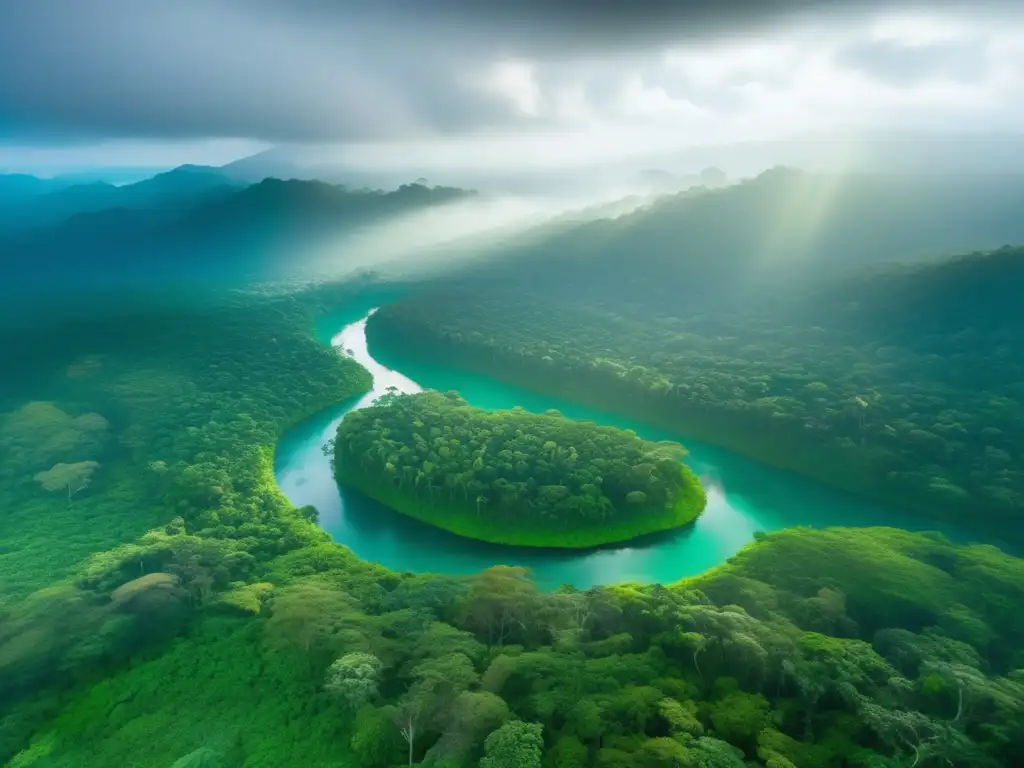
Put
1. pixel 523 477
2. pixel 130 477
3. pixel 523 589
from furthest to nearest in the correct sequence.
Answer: pixel 130 477 < pixel 523 477 < pixel 523 589

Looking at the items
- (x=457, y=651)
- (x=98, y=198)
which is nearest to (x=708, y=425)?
(x=457, y=651)

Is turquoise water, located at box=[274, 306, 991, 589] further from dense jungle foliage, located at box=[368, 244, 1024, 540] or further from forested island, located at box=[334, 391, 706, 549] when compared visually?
dense jungle foliage, located at box=[368, 244, 1024, 540]

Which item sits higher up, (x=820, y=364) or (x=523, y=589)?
(x=523, y=589)

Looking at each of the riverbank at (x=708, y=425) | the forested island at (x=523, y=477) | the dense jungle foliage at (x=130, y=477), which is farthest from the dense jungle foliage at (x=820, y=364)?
the dense jungle foliage at (x=130, y=477)

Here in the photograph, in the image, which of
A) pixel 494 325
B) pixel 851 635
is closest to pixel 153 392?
pixel 494 325

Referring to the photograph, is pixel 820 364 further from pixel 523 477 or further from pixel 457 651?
pixel 457 651

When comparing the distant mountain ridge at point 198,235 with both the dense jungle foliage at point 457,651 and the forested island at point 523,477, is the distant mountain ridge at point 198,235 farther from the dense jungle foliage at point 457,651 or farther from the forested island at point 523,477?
the dense jungle foliage at point 457,651

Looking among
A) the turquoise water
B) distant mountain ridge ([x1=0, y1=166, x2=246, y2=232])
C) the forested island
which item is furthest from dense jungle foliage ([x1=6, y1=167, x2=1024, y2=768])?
distant mountain ridge ([x1=0, y1=166, x2=246, y2=232])

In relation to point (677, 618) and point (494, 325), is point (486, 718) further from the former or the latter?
point (494, 325)
